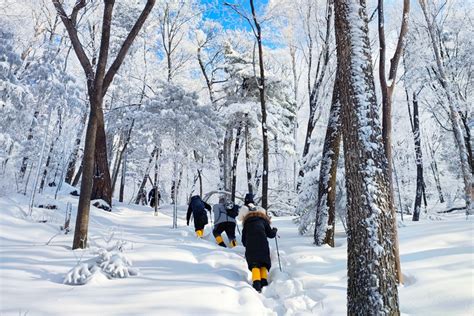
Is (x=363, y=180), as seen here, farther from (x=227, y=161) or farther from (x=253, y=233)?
(x=227, y=161)

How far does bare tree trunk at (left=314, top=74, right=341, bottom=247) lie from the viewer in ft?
27.2

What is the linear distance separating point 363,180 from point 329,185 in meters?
4.64

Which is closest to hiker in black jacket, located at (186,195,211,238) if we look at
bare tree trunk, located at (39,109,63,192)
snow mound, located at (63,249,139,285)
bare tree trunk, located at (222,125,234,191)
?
snow mound, located at (63,249,139,285)

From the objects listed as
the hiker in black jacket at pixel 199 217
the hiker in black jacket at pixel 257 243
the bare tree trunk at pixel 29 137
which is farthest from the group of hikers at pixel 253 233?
the bare tree trunk at pixel 29 137

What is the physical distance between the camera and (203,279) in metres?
5.27

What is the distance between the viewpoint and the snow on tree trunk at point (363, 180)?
3.63m

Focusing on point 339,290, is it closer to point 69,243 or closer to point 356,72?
point 356,72

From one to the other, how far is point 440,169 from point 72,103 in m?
39.5

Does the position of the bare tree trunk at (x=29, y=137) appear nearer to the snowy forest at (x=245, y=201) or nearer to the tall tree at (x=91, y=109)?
the snowy forest at (x=245, y=201)

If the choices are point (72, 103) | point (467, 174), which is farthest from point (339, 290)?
point (72, 103)

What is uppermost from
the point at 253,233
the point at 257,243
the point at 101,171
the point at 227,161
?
the point at 227,161

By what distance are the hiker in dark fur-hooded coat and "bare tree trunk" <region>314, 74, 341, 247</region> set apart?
6.04 feet

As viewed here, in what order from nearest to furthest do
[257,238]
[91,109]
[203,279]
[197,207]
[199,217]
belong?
[203,279] < [257,238] < [91,109] < [199,217] < [197,207]

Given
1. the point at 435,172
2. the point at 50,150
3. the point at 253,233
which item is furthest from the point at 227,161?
the point at 435,172
